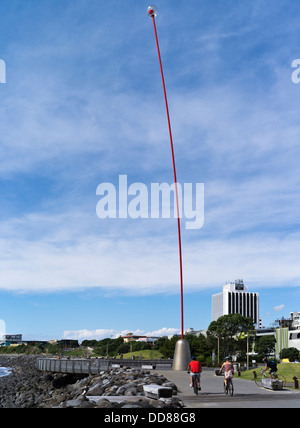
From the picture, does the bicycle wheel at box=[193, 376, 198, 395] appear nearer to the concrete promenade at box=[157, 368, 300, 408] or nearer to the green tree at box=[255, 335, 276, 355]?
the concrete promenade at box=[157, 368, 300, 408]

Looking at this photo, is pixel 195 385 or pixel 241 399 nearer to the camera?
pixel 241 399

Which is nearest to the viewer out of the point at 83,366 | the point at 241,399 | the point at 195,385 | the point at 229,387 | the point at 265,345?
the point at 241,399

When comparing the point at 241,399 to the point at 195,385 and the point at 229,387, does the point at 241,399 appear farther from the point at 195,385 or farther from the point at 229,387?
the point at 195,385

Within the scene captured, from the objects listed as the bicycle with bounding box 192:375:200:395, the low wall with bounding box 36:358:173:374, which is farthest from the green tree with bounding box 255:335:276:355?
the bicycle with bounding box 192:375:200:395

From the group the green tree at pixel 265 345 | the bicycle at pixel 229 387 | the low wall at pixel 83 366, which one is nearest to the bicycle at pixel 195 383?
the bicycle at pixel 229 387

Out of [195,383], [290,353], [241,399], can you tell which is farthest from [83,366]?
[290,353]

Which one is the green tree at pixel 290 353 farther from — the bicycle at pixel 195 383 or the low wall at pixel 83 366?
the bicycle at pixel 195 383

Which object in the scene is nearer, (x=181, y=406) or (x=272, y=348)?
(x=181, y=406)

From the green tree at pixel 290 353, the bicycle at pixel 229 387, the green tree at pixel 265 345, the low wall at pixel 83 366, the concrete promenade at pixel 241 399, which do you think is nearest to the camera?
the concrete promenade at pixel 241 399
